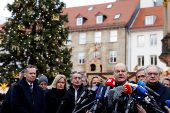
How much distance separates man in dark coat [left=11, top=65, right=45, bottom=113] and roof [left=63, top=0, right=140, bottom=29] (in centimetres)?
3182

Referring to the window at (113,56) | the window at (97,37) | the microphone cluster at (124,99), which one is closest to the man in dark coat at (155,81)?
the microphone cluster at (124,99)

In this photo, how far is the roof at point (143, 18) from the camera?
3756cm

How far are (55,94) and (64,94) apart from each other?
1.28 ft

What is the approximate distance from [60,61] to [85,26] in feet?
54.4

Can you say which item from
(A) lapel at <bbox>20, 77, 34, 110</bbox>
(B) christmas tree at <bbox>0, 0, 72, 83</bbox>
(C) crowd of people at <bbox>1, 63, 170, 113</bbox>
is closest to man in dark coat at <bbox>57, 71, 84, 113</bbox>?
(C) crowd of people at <bbox>1, 63, 170, 113</bbox>

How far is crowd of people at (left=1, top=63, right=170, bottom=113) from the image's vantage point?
488 centimetres

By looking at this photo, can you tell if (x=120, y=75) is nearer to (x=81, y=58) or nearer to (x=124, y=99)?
(x=124, y=99)

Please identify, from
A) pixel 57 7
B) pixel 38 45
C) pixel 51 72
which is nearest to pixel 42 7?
pixel 57 7

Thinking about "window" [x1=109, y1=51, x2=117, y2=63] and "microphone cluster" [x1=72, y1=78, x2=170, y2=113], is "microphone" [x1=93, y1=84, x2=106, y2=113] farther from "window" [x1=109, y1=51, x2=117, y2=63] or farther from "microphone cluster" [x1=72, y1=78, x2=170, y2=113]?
"window" [x1=109, y1=51, x2=117, y2=63]

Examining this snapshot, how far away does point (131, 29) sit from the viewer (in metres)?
38.0

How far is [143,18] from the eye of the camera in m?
39.5

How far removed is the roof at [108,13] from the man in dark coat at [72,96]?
102 ft

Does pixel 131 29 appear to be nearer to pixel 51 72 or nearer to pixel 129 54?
pixel 129 54

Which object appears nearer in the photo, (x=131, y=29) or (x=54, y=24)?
(x=54, y=24)
